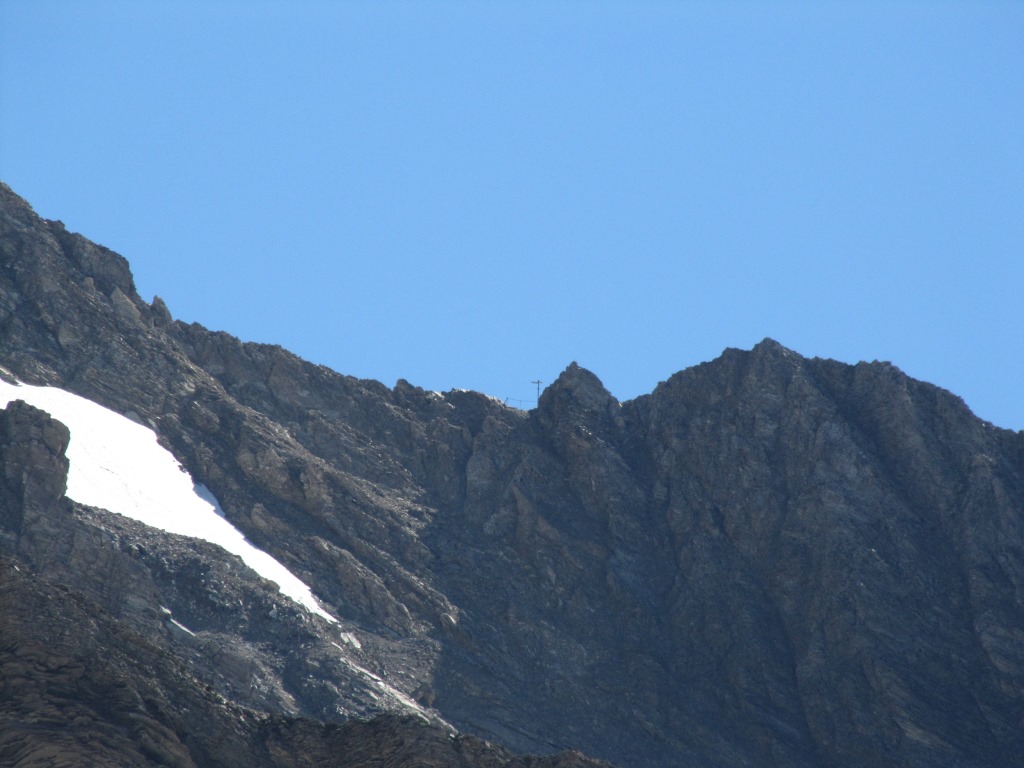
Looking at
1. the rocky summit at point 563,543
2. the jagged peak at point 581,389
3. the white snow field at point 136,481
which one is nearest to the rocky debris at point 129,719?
the rocky summit at point 563,543

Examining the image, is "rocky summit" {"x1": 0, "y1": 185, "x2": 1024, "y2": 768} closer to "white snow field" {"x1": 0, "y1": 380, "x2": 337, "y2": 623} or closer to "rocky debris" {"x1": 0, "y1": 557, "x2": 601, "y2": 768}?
"white snow field" {"x1": 0, "y1": 380, "x2": 337, "y2": 623}

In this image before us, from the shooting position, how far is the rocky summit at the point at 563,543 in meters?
67.9

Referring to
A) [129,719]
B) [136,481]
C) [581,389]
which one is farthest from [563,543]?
[129,719]

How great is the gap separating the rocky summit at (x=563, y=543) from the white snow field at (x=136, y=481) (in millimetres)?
1119

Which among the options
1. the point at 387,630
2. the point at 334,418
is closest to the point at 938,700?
the point at 387,630

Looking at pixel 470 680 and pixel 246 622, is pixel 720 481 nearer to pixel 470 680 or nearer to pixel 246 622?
pixel 470 680

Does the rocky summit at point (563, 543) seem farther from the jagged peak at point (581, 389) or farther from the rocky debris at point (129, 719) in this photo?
the rocky debris at point (129, 719)

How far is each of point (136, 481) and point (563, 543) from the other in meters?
21.0

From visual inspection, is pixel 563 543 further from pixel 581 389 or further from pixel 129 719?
pixel 129 719

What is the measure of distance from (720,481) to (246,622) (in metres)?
27.2

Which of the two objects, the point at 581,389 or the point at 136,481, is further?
the point at 581,389

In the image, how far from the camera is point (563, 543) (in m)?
81.2

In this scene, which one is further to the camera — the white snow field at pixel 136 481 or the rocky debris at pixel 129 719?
the white snow field at pixel 136 481

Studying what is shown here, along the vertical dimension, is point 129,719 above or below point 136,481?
below
